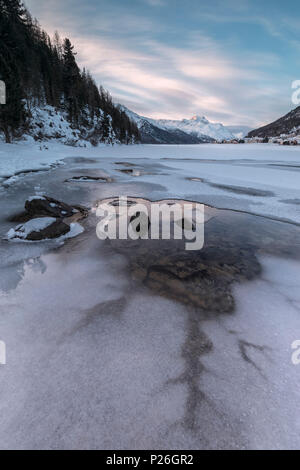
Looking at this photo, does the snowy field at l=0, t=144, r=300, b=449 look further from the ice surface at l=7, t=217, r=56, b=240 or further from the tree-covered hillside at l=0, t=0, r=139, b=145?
the tree-covered hillside at l=0, t=0, r=139, b=145

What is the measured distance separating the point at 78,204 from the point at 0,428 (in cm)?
640

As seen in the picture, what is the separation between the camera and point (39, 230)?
4543 mm

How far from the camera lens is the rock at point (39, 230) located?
4.46 meters

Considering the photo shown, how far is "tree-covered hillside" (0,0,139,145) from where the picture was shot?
24203 mm

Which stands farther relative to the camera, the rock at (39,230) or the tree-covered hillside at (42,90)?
the tree-covered hillside at (42,90)

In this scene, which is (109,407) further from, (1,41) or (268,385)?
(1,41)

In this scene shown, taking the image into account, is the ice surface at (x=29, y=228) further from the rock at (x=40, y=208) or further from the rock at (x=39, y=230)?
the rock at (x=40, y=208)

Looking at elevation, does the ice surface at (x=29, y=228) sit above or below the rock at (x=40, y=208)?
below

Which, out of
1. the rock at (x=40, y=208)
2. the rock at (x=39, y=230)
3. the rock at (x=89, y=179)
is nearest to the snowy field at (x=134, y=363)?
the rock at (x=39, y=230)

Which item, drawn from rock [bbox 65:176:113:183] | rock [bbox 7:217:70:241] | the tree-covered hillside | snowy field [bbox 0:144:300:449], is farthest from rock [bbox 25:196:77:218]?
the tree-covered hillside

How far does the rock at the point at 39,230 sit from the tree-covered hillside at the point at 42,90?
2458 cm

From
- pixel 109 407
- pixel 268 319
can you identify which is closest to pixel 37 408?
pixel 109 407

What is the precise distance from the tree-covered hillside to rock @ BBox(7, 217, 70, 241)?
80.6 ft
